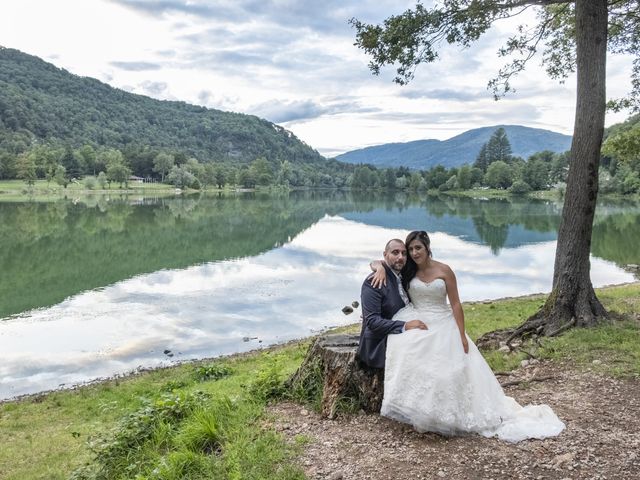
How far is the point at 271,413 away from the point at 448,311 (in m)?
2.61

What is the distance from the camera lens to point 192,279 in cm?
2953

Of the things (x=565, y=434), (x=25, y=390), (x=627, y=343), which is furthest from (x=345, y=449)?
(x=25, y=390)

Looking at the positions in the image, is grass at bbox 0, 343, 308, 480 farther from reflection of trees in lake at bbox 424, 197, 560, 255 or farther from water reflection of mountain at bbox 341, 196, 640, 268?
reflection of trees in lake at bbox 424, 197, 560, 255

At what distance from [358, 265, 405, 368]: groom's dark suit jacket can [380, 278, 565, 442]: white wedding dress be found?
0.17m

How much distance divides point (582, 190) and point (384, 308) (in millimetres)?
6076

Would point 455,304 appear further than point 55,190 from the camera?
No

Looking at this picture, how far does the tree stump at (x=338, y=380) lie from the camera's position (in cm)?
635

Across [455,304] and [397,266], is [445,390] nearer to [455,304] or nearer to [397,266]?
[455,304]

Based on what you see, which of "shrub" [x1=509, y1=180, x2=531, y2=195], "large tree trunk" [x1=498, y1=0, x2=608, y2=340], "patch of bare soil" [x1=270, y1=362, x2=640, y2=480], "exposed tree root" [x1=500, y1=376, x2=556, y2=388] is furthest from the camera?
"shrub" [x1=509, y1=180, x2=531, y2=195]

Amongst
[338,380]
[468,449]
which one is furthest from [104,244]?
[468,449]

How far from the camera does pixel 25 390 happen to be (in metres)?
14.4

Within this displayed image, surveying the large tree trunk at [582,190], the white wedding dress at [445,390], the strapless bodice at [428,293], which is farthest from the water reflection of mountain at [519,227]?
the strapless bodice at [428,293]

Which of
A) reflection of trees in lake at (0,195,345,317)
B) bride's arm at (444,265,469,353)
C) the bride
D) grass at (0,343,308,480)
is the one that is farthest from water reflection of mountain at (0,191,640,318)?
bride's arm at (444,265,469,353)

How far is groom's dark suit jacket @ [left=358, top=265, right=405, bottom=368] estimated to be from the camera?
19.2ft
